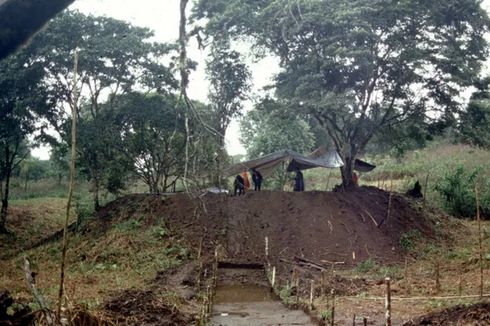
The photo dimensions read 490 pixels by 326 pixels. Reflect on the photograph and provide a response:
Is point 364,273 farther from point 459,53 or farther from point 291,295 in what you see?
point 459,53

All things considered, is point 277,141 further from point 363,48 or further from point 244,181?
point 363,48

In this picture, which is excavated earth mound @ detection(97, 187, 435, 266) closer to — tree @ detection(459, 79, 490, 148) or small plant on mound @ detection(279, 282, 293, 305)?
small plant on mound @ detection(279, 282, 293, 305)

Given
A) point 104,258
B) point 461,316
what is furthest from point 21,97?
point 461,316

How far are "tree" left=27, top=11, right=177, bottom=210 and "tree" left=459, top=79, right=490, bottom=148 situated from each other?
10677 mm

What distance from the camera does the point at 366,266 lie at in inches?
559

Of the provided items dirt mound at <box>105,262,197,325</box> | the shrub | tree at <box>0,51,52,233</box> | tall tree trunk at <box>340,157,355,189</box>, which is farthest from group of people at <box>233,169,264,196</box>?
the shrub

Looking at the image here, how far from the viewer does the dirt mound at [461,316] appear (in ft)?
21.0

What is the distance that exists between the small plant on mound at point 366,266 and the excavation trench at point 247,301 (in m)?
2.74

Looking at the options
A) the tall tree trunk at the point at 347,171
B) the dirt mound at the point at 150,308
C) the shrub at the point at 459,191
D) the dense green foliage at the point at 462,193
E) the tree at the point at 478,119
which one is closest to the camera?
the dirt mound at the point at 150,308

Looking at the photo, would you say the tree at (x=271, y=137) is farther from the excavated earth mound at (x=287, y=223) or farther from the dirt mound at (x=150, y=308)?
the dirt mound at (x=150, y=308)

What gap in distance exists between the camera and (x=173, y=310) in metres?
8.58

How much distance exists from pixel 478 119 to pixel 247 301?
11270 millimetres

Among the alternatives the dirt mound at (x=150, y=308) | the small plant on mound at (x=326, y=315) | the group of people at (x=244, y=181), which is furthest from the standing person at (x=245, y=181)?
the small plant on mound at (x=326, y=315)

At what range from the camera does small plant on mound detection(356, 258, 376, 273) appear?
13959 millimetres
